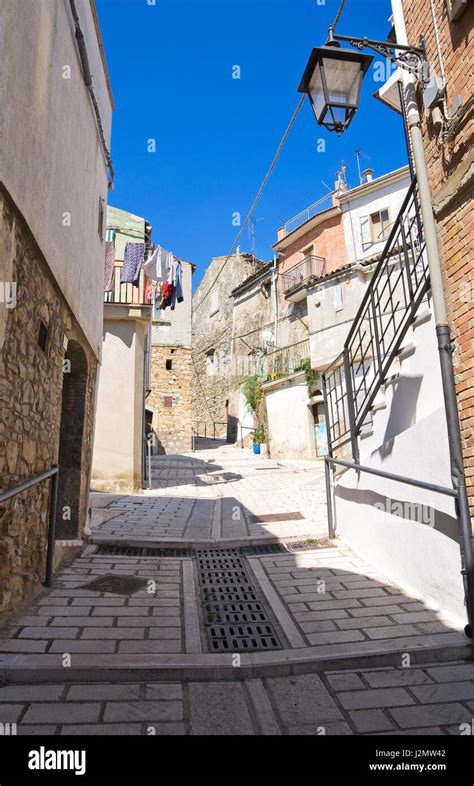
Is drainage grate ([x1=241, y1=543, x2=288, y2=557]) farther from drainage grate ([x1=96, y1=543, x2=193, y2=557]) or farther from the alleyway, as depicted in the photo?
drainage grate ([x1=96, y1=543, x2=193, y2=557])

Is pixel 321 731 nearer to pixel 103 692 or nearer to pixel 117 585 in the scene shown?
pixel 103 692

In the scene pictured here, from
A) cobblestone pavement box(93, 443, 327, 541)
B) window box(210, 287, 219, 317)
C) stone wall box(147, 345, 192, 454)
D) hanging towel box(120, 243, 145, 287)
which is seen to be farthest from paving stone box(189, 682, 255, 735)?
window box(210, 287, 219, 317)

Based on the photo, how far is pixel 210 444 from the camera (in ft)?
90.6

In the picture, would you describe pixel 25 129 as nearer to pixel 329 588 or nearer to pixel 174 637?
pixel 174 637

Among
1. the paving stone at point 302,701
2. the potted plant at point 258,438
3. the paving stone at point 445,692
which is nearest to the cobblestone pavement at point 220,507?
the paving stone at point 302,701

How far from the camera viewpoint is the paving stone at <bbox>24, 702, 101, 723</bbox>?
2.21 m

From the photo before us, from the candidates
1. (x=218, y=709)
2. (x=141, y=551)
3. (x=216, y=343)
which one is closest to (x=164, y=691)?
(x=218, y=709)

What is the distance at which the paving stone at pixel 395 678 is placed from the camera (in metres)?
2.61

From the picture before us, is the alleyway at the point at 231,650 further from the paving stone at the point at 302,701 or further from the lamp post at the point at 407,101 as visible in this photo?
the lamp post at the point at 407,101

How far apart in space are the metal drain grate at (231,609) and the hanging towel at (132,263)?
24.1ft

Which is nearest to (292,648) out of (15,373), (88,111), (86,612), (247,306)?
(86,612)

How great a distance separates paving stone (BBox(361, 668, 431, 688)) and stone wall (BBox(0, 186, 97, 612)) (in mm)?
2401

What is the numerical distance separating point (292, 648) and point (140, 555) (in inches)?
106

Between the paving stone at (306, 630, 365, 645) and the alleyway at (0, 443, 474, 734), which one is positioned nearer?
the alleyway at (0, 443, 474, 734)
